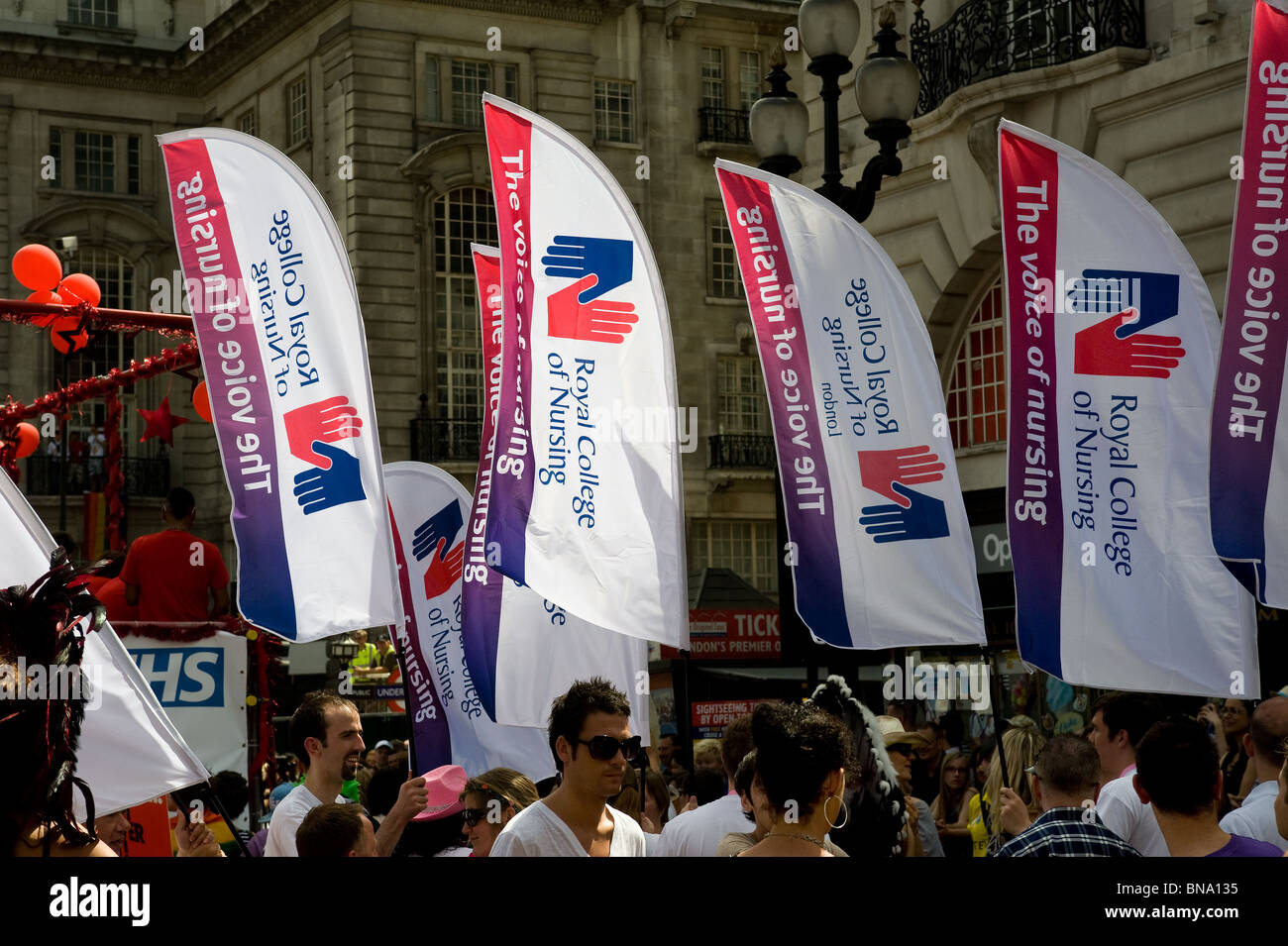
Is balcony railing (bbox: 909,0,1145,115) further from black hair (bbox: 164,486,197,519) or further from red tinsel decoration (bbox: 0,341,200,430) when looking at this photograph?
black hair (bbox: 164,486,197,519)

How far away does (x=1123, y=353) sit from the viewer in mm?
7977

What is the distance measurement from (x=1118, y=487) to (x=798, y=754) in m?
3.83

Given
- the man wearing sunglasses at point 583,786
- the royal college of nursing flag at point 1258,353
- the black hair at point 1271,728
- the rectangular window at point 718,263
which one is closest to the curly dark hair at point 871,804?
the man wearing sunglasses at point 583,786

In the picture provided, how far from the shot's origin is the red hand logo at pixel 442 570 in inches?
415

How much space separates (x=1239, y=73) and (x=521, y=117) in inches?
327

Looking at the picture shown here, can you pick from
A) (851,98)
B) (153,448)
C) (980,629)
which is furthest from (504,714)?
(153,448)

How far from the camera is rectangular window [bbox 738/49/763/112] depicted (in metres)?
39.5

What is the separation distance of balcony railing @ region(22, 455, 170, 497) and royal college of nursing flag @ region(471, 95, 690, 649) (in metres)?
31.9

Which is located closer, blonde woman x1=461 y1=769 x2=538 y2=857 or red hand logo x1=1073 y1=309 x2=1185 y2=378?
blonde woman x1=461 y1=769 x2=538 y2=857

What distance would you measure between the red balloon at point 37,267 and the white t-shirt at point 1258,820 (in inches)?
355

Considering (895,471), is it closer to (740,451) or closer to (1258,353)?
(1258,353)

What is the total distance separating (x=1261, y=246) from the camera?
690 cm

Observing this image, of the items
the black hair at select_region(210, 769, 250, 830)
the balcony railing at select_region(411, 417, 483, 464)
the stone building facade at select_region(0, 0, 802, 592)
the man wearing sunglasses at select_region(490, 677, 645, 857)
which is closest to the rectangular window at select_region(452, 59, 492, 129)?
the stone building facade at select_region(0, 0, 802, 592)

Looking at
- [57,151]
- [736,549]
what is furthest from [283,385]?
[57,151]
